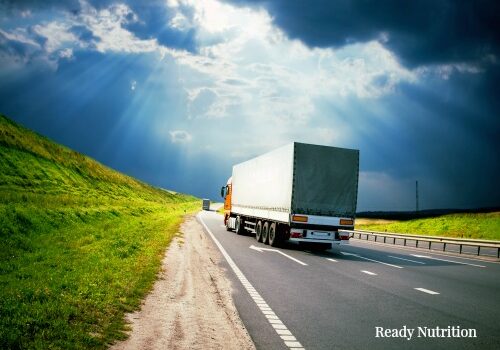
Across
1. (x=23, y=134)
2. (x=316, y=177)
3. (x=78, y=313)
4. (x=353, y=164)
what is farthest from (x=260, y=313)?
(x=23, y=134)

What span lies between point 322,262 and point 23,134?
66956 mm

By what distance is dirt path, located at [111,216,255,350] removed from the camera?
5203 millimetres

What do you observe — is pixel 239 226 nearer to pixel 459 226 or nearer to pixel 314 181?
pixel 314 181

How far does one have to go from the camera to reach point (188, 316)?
6.52m

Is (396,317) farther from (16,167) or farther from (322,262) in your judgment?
(16,167)

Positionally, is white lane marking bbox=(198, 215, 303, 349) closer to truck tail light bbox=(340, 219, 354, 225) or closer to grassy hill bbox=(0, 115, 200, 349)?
grassy hill bbox=(0, 115, 200, 349)

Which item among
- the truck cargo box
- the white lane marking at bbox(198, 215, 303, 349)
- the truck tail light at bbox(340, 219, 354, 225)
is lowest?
the white lane marking at bbox(198, 215, 303, 349)

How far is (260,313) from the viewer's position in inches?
275

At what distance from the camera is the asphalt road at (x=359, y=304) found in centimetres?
568

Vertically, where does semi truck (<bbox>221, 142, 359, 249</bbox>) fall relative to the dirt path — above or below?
above

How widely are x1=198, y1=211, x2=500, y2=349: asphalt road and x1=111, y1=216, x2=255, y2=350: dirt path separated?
0.32 metres

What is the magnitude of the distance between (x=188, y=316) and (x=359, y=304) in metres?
3.41

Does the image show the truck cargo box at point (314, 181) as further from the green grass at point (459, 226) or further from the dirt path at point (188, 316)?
the green grass at point (459, 226)

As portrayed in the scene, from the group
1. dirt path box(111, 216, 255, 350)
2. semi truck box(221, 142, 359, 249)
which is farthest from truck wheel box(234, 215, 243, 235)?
dirt path box(111, 216, 255, 350)
